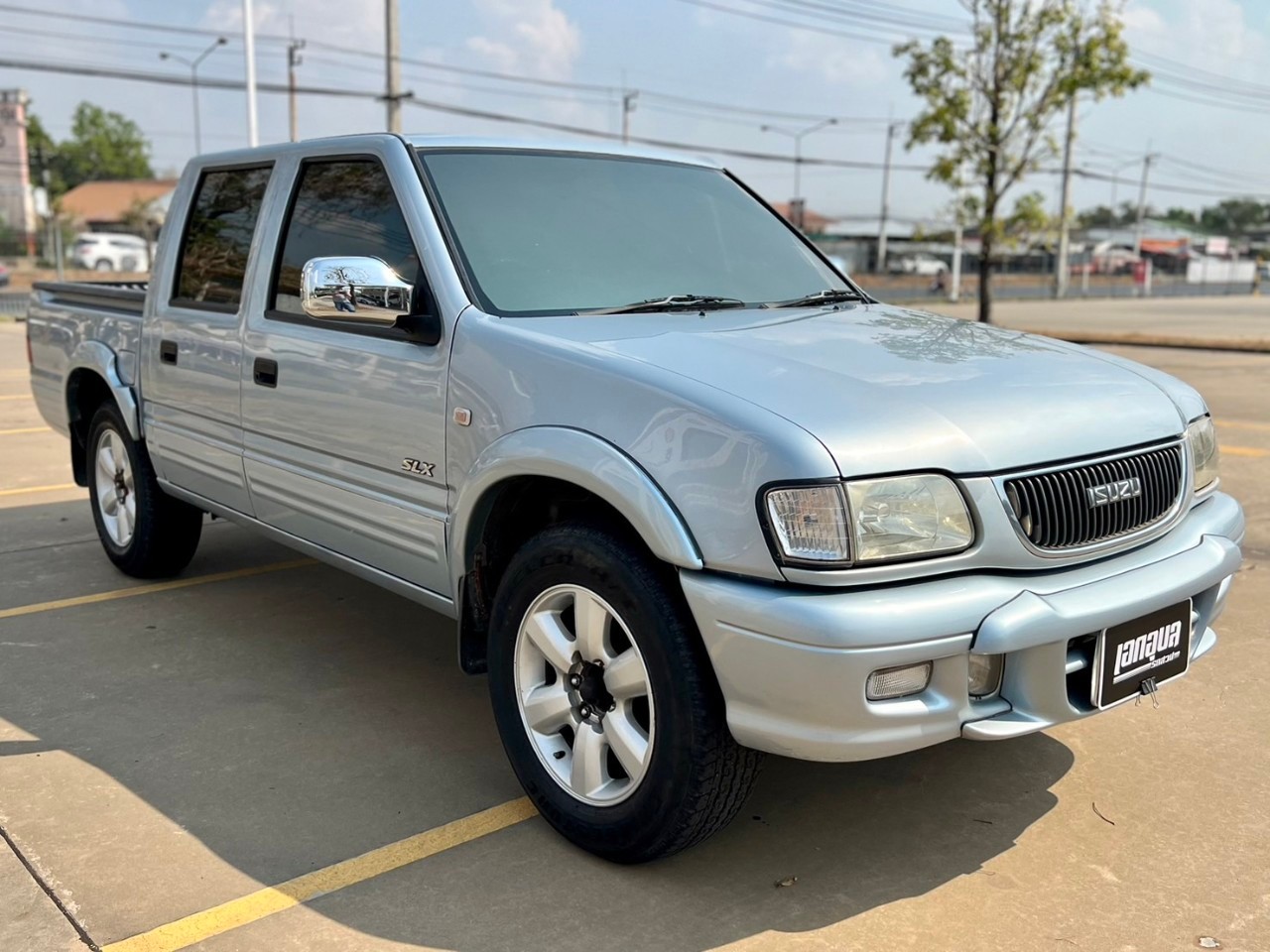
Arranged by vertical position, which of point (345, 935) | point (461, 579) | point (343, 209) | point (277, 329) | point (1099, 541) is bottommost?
point (345, 935)

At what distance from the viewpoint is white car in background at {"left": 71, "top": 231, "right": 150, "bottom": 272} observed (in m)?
46.4

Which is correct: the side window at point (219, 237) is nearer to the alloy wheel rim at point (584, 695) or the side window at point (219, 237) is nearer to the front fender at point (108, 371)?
the front fender at point (108, 371)

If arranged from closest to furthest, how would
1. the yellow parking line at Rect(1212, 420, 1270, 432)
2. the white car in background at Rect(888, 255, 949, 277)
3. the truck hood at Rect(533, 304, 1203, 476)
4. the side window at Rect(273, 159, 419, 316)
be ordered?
1. the truck hood at Rect(533, 304, 1203, 476)
2. the side window at Rect(273, 159, 419, 316)
3. the yellow parking line at Rect(1212, 420, 1270, 432)
4. the white car in background at Rect(888, 255, 949, 277)

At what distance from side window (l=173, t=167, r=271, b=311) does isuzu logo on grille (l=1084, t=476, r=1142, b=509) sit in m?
3.05

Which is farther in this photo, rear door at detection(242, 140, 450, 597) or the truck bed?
the truck bed

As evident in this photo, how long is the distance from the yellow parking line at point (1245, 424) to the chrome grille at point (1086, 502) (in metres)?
8.24

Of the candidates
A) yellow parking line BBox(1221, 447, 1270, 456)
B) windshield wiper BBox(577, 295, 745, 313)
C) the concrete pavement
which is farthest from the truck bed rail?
the concrete pavement

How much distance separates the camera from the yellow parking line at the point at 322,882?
266 centimetres

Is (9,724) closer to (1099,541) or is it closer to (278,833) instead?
(278,833)

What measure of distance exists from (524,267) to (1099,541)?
5.87 feet

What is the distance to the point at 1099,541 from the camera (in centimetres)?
288

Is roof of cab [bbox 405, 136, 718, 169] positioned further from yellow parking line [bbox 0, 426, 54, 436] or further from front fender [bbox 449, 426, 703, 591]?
yellow parking line [bbox 0, 426, 54, 436]

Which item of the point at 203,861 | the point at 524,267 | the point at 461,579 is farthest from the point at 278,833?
the point at 524,267

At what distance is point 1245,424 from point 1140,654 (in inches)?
350
